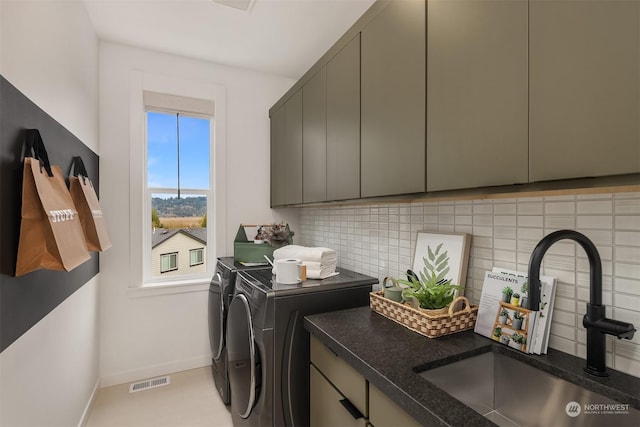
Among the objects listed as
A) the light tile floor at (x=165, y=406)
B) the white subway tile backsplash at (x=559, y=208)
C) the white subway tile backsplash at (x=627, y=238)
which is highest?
the white subway tile backsplash at (x=559, y=208)

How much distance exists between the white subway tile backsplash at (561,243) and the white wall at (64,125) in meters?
1.73

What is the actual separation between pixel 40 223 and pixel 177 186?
1.77 m

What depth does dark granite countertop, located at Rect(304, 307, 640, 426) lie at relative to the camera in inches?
30.9

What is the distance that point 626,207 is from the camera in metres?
0.89

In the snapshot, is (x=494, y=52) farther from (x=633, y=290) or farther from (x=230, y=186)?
(x=230, y=186)

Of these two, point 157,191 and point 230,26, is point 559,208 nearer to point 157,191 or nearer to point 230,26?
point 230,26

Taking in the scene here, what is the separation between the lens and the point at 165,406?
2.21m

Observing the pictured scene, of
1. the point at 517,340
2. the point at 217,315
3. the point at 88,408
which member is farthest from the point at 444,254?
the point at 88,408

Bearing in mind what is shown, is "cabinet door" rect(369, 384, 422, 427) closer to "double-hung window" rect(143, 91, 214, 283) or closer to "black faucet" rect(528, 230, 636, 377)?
"black faucet" rect(528, 230, 636, 377)

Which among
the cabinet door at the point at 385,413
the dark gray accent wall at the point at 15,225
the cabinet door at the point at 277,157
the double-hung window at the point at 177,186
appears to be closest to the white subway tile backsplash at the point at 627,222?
the cabinet door at the point at 385,413

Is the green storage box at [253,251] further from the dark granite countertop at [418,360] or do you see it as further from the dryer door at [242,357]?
the dark granite countertop at [418,360]

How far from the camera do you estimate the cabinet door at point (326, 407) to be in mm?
1127

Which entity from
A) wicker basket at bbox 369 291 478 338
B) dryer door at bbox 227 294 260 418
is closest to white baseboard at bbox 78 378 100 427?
dryer door at bbox 227 294 260 418

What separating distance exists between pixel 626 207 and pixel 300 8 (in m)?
2.02
